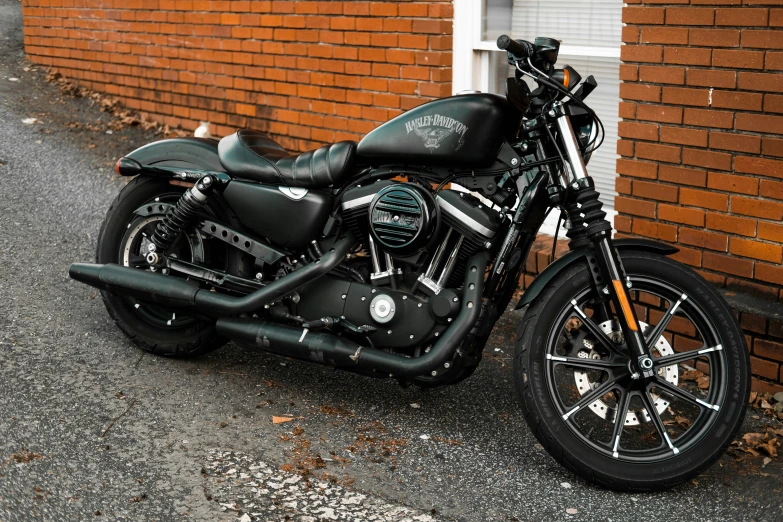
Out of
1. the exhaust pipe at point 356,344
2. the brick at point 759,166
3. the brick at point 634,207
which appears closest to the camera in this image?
the exhaust pipe at point 356,344

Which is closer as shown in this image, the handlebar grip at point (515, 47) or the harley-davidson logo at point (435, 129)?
the handlebar grip at point (515, 47)

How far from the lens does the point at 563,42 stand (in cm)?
567

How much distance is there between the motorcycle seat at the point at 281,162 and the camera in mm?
4309

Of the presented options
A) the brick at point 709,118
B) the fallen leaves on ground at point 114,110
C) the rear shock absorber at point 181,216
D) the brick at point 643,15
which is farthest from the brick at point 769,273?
the fallen leaves on ground at point 114,110

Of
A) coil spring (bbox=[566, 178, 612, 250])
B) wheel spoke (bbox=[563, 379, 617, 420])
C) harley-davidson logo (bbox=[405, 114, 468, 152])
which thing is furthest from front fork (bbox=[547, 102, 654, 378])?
harley-davidson logo (bbox=[405, 114, 468, 152])

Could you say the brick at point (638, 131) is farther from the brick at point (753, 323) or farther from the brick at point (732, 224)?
the brick at point (753, 323)

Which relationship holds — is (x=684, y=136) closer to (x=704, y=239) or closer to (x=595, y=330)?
(x=704, y=239)

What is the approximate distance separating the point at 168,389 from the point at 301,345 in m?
0.77

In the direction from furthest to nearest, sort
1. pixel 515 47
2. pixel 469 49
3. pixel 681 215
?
1. pixel 469 49
2. pixel 681 215
3. pixel 515 47

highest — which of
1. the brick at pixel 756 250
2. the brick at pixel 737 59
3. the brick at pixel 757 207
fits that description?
the brick at pixel 737 59

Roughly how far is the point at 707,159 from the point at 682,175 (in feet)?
0.51

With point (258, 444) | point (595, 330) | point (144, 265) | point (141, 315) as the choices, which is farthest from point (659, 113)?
point (141, 315)

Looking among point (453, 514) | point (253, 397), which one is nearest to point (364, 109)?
point (253, 397)

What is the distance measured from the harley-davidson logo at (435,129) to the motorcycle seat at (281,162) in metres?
0.35
